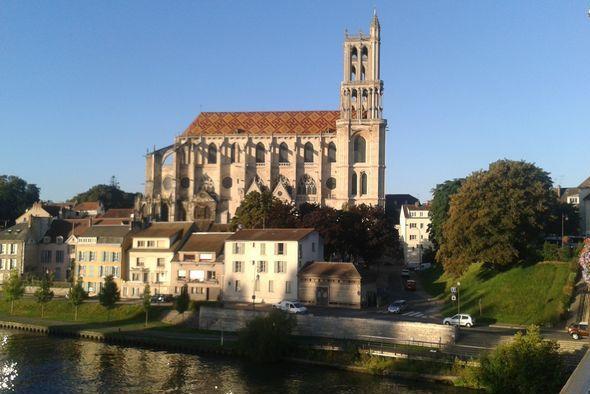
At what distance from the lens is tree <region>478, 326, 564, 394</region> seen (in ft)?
116

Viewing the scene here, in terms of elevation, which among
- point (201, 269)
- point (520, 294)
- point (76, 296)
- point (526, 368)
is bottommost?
point (526, 368)

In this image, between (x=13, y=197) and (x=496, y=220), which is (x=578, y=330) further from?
(x=13, y=197)

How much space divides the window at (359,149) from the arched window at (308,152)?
9127 mm

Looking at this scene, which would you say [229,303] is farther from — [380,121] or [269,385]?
[380,121]

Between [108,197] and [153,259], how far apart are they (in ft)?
289

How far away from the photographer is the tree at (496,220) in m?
55.8

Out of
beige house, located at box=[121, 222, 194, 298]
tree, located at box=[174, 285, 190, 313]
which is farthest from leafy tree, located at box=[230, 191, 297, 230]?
tree, located at box=[174, 285, 190, 313]

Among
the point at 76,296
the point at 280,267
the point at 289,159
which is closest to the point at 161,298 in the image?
the point at 76,296

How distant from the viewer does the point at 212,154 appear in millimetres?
118375

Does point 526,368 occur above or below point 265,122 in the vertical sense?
below

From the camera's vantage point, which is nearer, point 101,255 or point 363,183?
point 101,255

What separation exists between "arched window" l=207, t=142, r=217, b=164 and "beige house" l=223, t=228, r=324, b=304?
5369cm

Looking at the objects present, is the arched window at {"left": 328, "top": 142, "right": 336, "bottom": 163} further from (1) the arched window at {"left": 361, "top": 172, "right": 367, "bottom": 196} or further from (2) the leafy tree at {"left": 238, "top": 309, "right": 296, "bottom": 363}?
(2) the leafy tree at {"left": 238, "top": 309, "right": 296, "bottom": 363}

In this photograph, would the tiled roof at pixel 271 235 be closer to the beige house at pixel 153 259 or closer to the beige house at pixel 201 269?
the beige house at pixel 201 269
